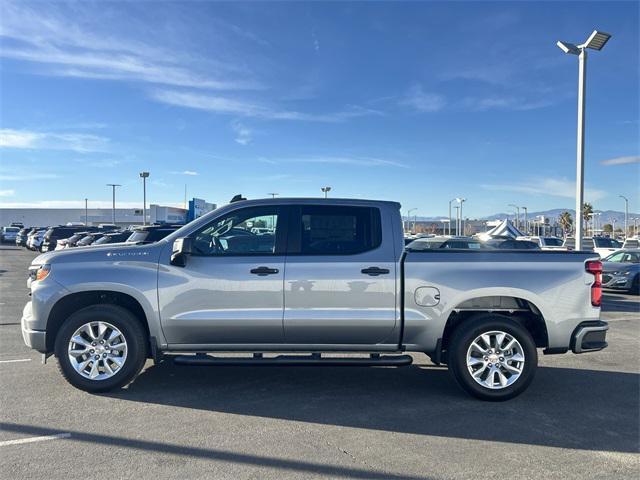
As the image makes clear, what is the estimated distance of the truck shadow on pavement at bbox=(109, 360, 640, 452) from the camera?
4449 mm

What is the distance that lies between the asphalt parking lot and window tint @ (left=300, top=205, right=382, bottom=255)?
5.10ft

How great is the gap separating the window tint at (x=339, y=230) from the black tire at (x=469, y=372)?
→ 133cm

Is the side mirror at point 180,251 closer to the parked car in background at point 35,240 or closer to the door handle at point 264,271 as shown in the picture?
the door handle at point 264,271

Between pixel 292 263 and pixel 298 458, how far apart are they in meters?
1.95

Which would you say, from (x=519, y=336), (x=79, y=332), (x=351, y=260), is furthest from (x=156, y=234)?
(x=519, y=336)

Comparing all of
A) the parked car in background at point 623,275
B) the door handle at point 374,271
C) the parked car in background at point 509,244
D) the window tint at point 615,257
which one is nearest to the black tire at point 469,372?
the door handle at point 374,271

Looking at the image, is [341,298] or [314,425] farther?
[341,298]

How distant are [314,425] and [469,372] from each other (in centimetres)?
173

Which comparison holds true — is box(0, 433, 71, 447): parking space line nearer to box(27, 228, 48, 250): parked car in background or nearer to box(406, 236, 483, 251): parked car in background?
box(406, 236, 483, 251): parked car in background

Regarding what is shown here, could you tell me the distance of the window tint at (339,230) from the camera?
5.30 meters

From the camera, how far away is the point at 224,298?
17.0 feet

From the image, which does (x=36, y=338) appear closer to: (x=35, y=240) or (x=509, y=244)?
(x=509, y=244)

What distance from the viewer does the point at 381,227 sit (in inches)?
212

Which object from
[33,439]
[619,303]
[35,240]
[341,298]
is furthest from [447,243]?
[35,240]
